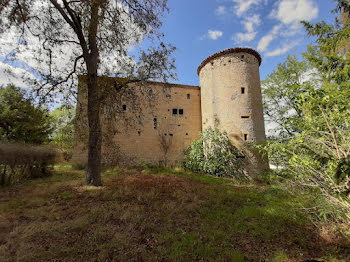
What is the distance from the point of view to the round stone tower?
1110 centimetres

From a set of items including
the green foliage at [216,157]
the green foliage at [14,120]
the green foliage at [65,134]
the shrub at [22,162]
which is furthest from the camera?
the green foliage at [14,120]

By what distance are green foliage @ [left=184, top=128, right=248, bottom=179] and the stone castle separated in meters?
0.64

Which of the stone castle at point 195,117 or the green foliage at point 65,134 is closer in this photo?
the green foliage at point 65,134

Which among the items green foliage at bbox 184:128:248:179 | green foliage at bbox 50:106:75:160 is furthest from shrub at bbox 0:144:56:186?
green foliage at bbox 184:128:248:179

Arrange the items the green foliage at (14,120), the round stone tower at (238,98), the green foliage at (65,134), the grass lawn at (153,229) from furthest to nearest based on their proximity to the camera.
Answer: the green foliage at (14,120) → the round stone tower at (238,98) → the green foliage at (65,134) → the grass lawn at (153,229)

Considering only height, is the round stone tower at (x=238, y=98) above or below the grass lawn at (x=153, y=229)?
above

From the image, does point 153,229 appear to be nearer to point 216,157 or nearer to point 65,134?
point 216,157


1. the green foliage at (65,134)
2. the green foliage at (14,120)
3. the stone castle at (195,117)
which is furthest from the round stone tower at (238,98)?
the green foliage at (14,120)

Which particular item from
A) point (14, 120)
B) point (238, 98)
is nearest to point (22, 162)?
point (14, 120)

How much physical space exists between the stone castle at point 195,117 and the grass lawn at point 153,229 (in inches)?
213

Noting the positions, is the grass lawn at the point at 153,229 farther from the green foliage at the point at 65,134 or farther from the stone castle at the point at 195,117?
the stone castle at the point at 195,117

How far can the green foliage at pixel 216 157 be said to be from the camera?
34.9 ft

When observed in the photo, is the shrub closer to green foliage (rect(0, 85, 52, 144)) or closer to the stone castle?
the stone castle

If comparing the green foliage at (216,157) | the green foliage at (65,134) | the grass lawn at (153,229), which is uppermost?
the green foliage at (65,134)
